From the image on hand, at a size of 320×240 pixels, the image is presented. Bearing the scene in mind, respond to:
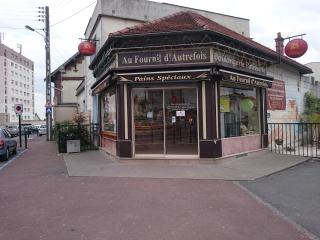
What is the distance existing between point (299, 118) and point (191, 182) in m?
13.3

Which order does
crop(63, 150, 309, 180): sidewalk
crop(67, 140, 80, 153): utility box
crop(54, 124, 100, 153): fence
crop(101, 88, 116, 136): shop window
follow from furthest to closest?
crop(54, 124, 100, 153): fence
crop(67, 140, 80, 153): utility box
crop(101, 88, 116, 136): shop window
crop(63, 150, 309, 180): sidewalk

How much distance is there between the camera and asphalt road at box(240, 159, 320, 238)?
6.55 meters

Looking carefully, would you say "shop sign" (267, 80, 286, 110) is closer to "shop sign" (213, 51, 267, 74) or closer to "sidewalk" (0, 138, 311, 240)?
"shop sign" (213, 51, 267, 74)

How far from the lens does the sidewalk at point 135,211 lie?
5.72m

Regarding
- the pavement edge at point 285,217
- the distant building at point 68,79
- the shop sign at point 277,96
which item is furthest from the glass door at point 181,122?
the distant building at point 68,79

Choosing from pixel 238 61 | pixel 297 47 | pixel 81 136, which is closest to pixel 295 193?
pixel 238 61

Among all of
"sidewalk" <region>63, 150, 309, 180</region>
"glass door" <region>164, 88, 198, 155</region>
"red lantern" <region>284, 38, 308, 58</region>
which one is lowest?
"sidewalk" <region>63, 150, 309, 180</region>

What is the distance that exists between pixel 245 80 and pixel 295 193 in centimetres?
583

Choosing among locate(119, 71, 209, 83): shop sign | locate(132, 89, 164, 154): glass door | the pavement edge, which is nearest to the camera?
the pavement edge

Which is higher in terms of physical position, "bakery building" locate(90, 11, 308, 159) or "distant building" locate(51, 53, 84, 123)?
"distant building" locate(51, 53, 84, 123)

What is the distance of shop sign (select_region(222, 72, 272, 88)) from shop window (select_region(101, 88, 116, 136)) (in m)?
4.01

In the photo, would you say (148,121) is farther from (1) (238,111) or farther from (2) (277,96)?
(2) (277,96)

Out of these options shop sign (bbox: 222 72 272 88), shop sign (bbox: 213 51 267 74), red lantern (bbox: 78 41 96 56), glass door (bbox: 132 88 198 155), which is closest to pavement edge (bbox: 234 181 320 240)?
glass door (bbox: 132 88 198 155)

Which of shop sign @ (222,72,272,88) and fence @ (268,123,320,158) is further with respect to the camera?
fence @ (268,123,320,158)
